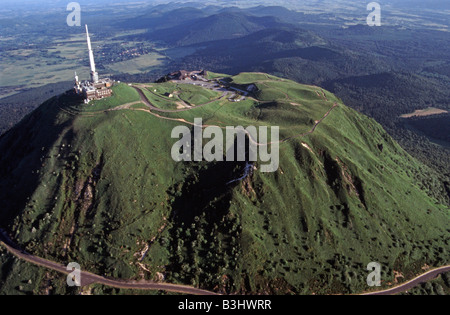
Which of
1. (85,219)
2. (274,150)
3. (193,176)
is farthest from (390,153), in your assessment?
(85,219)

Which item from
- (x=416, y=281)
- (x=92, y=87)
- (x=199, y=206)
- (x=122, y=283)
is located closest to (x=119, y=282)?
(x=122, y=283)

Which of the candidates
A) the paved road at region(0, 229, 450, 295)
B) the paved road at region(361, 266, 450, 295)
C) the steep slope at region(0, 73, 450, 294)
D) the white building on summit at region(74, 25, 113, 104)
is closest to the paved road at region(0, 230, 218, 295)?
the paved road at region(0, 229, 450, 295)

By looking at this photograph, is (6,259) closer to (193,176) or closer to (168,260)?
(168,260)

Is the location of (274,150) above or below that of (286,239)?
above

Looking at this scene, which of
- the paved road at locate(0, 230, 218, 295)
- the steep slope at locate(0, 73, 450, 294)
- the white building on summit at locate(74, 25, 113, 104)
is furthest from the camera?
the white building on summit at locate(74, 25, 113, 104)

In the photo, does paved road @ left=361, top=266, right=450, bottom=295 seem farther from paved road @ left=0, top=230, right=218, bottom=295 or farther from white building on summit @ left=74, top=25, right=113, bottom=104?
white building on summit @ left=74, top=25, right=113, bottom=104

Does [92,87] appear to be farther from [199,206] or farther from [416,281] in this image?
[416,281]

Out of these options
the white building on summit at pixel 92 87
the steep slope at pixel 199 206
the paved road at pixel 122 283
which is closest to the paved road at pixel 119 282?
the paved road at pixel 122 283

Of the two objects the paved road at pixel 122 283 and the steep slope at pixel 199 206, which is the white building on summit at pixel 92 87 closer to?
the steep slope at pixel 199 206
